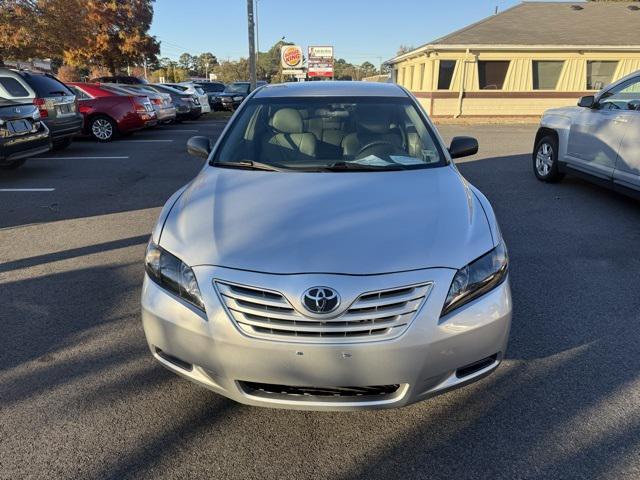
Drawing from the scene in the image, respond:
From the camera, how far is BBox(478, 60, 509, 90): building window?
839 inches

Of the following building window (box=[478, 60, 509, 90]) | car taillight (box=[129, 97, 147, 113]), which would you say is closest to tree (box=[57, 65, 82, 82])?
car taillight (box=[129, 97, 147, 113])

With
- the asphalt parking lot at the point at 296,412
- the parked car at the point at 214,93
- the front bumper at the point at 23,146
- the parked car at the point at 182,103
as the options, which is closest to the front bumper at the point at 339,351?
the asphalt parking lot at the point at 296,412

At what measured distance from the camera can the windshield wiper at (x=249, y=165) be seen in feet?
11.3

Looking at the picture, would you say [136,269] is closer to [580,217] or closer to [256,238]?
[256,238]

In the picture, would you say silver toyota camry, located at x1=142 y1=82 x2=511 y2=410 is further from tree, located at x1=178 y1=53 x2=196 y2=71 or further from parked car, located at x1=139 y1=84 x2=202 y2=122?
tree, located at x1=178 y1=53 x2=196 y2=71

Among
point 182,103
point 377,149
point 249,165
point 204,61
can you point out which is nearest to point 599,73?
point 182,103

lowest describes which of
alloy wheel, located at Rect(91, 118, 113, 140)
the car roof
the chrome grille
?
alloy wheel, located at Rect(91, 118, 113, 140)

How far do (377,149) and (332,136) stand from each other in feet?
1.26

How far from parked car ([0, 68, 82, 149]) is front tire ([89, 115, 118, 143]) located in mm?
2225

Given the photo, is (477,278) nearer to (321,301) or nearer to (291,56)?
(321,301)

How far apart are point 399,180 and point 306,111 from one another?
4.09 feet

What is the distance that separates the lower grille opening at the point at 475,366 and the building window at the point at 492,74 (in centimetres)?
2135

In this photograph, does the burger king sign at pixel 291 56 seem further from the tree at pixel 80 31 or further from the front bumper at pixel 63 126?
the front bumper at pixel 63 126

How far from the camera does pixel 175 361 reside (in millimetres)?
2416
